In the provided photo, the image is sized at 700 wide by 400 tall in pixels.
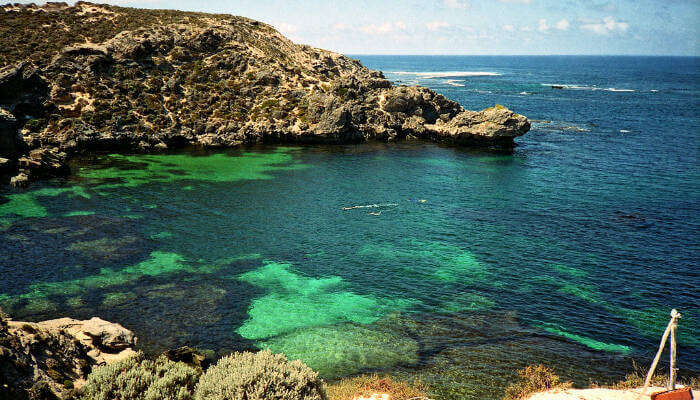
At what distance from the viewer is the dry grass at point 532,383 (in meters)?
21.4

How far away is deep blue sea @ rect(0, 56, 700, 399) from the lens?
26984 millimetres

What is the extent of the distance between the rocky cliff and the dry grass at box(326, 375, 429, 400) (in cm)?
6092

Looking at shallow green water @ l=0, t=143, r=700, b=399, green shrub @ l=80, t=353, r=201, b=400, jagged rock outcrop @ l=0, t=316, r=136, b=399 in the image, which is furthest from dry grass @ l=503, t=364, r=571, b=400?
jagged rock outcrop @ l=0, t=316, r=136, b=399

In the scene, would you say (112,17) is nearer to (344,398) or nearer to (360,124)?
(360,124)

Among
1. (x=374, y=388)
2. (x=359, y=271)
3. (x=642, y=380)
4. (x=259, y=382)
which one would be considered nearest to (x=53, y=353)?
(x=259, y=382)

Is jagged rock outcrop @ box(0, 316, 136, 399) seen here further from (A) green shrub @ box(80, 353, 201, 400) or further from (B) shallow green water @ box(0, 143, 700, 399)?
(B) shallow green water @ box(0, 143, 700, 399)

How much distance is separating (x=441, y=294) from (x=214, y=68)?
81.7 m

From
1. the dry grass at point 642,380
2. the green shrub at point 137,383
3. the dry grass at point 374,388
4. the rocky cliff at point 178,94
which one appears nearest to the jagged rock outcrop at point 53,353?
the green shrub at point 137,383

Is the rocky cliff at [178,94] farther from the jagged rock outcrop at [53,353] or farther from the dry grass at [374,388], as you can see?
the dry grass at [374,388]

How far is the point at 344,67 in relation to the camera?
132875 millimetres

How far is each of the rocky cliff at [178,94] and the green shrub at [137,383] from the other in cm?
5859

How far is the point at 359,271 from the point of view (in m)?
37.1

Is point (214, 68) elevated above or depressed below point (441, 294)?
above

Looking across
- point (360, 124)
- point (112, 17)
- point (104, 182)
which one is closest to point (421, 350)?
point (104, 182)
